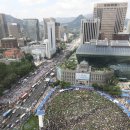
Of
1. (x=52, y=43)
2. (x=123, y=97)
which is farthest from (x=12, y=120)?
(x=52, y=43)

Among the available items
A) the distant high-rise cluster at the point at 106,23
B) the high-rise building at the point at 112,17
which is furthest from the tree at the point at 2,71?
the high-rise building at the point at 112,17

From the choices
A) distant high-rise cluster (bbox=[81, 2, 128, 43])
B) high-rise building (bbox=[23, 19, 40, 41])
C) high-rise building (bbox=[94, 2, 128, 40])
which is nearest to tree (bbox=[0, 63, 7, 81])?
distant high-rise cluster (bbox=[81, 2, 128, 43])

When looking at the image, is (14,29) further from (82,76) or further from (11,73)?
(82,76)

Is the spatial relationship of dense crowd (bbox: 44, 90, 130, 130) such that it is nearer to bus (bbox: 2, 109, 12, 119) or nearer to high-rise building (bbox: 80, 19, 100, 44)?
bus (bbox: 2, 109, 12, 119)

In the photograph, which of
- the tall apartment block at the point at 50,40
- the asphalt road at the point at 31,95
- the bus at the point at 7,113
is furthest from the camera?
the tall apartment block at the point at 50,40

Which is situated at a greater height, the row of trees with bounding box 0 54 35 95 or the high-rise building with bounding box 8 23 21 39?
the high-rise building with bounding box 8 23 21 39

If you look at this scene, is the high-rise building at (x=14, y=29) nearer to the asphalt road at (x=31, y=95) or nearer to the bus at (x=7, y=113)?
the asphalt road at (x=31, y=95)

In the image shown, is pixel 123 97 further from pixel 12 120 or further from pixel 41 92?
pixel 12 120

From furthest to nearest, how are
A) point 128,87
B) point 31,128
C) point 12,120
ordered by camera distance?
point 128,87 < point 12,120 < point 31,128
